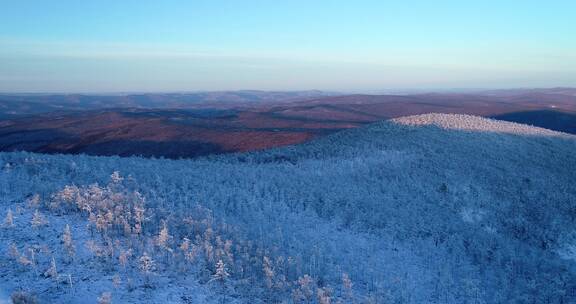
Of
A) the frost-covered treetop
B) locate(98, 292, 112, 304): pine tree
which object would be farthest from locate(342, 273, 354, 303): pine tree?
the frost-covered treetop

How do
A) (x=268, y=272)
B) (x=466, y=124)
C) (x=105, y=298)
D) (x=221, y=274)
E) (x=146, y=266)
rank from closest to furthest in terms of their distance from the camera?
(x=105, y=298) < (x=146, y=266) < (x=221, y=274) < (x=268, y=272) < (x=466, y=124)

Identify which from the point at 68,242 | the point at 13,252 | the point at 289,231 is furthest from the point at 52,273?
the point at 289,231

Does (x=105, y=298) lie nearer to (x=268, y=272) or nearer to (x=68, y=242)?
(x=68, y=242)


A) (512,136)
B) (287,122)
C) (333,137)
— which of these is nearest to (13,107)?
(287,122)

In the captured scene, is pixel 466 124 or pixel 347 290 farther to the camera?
pixel 466 124

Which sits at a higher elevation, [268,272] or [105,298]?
[105,298]

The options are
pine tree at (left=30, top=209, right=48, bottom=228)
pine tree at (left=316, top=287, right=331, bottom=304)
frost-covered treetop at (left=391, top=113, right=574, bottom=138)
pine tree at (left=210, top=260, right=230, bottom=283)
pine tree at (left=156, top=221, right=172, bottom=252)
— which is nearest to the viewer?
pine tree at (left=316, top=287, right=331, bottom=304)

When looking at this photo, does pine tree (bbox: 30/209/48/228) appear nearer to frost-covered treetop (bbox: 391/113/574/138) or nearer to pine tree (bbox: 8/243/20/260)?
pine tree (bbox: 8/243/20/260)

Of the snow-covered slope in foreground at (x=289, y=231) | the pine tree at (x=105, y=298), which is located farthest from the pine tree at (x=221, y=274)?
the pine tree at (x=105, y=298)
